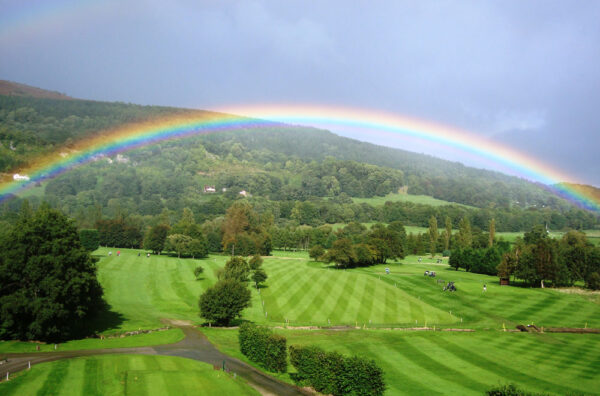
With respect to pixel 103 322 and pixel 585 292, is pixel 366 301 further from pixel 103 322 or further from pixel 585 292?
pixel 585 292

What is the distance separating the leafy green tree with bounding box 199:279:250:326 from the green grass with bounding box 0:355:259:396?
17.8 meters

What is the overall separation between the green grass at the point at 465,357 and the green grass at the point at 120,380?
622 centimetres

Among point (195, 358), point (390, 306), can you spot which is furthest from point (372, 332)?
point (195, 358)

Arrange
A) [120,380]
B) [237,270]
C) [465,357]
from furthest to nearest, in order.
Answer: [237,270] < [465,357] < [120,380]

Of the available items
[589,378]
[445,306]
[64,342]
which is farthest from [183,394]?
[445,306]

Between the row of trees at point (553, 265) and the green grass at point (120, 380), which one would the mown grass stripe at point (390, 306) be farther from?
the green grass at point (120, 380)

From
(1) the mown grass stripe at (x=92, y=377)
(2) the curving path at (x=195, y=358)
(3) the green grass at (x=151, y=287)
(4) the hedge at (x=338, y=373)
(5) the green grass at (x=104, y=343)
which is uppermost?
(4) the hedge at (x=338, y=373)

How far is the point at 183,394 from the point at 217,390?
222cm

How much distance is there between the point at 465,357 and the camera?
40969 mm

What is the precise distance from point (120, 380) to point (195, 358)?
9.24m

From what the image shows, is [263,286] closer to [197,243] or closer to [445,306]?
[445,306]

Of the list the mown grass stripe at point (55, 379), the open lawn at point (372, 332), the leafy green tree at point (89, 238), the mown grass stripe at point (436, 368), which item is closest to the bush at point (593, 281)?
the open lawn at point (372, 332)

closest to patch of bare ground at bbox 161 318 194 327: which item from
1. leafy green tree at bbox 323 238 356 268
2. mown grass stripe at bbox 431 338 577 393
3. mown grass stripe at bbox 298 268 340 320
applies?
mown grass stripe at bbox 298 268 340 320

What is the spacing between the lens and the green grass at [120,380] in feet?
86.7
